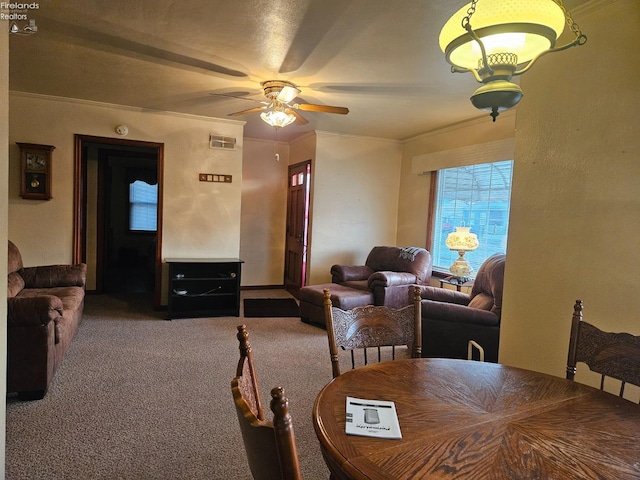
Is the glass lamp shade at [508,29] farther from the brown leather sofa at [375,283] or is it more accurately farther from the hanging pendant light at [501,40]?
the brown leather sofa at [375,283]

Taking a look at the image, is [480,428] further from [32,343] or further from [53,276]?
[53,276]

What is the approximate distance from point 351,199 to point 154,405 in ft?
12.9

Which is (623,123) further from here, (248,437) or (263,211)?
(263,211)

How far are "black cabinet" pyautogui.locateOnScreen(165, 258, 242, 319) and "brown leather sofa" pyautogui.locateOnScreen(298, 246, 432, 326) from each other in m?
0.94

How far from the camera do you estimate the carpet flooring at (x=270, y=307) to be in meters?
4.99

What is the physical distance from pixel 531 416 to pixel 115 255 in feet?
26.8

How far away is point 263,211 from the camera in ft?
21.6

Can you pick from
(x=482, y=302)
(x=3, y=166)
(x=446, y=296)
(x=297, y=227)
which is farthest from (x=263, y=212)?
(x=3, y=166)

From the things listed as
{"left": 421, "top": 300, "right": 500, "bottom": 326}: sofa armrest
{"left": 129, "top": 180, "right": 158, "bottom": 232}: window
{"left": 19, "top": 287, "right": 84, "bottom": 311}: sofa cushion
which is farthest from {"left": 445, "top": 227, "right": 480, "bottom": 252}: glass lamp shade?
{"left": 129, "top": 180, "right": 158, "bottom": 232}: window

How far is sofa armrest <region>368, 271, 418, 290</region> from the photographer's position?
4.38m

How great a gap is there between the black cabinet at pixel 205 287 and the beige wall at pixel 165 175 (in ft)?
0.85

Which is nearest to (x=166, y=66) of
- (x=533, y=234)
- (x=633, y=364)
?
(x=533, y=234)

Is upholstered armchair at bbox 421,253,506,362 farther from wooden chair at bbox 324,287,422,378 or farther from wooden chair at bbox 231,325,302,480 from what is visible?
wooden chair at bbox 231,325,302,480

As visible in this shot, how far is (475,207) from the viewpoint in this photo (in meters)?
4.66
